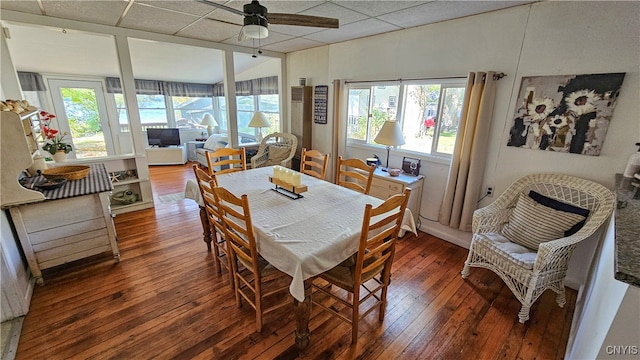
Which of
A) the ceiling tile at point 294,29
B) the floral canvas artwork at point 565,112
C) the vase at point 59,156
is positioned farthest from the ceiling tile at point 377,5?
the vase at point 59,156

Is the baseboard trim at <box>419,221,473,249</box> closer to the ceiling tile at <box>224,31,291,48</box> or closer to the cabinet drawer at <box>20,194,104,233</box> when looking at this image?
the ceiling tile at <box>224,31,291,48</box>

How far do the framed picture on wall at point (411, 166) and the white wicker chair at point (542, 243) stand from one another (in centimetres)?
90

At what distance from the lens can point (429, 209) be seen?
310 cm

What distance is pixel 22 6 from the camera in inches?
93.7

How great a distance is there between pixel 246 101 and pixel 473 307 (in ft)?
22.0

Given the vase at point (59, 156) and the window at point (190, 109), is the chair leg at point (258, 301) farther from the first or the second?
the window at point (190, 109)

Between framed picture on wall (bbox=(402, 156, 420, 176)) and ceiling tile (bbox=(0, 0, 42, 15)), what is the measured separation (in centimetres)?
389

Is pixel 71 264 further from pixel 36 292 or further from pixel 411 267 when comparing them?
pixel 411 267

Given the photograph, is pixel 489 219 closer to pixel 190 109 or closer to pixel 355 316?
pixel 355 316

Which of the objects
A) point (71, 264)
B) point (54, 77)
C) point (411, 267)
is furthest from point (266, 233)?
point (54, 77)

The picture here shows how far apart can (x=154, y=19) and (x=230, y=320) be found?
309 centimetres

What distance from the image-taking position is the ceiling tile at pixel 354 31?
9.03ft

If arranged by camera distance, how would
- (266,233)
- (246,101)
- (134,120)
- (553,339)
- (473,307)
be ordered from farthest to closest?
(246,101), (134,120), (473,307), (553,339), (266,233)

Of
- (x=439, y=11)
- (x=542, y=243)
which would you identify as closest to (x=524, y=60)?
(x=439, y=11)
